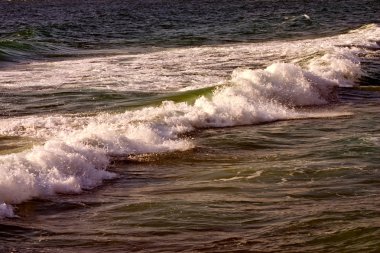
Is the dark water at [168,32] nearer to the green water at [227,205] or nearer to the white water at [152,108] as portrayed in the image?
the white water at [152,108]

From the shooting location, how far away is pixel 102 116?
54.7ft

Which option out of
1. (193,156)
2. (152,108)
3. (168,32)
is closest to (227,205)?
(193,156)

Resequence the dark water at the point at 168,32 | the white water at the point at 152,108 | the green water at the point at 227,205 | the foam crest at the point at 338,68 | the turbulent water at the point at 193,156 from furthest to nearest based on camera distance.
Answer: the dark water at the point at 168,32 < the foam crest at the point at 338,68 < the white water at the point at 152,108 < the turbulent water at the point at 193,156 < the green water at the point at 227,205

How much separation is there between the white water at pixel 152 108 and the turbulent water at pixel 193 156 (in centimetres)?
4

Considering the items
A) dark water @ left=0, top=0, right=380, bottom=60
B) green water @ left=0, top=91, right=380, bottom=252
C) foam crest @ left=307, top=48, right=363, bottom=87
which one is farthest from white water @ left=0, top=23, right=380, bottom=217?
dark water @ left=0, top=0, right=380, bottom=60

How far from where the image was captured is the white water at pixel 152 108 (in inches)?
435

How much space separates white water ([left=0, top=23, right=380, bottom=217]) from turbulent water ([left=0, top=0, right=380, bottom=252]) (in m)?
0.04

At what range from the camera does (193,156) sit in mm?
12781

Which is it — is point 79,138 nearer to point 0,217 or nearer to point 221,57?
point 0,217

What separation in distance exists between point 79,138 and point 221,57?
1677 cm

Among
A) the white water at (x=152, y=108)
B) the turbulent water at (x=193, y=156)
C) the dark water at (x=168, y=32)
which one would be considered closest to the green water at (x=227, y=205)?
the turbulent water at (x=193, y=156)

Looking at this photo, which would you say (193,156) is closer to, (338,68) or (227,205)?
(227,205)

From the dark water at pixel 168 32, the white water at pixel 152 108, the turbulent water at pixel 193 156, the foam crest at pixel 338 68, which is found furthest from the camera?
the dark water at pixel 168 32

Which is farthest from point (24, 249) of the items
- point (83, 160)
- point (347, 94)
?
point (347, 94)
